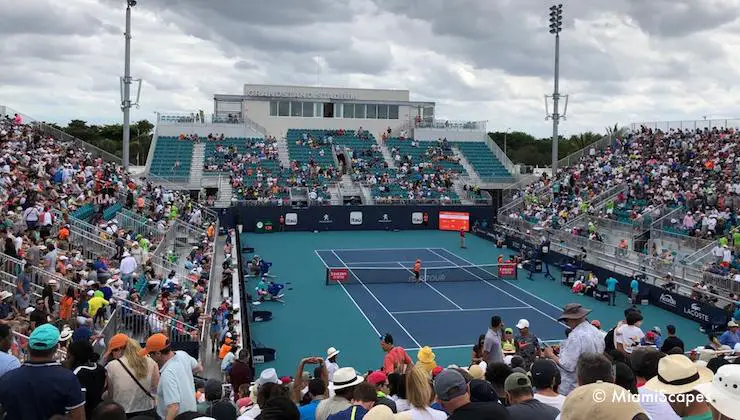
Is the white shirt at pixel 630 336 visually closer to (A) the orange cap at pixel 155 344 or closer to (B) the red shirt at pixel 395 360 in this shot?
(B) the red shirt at pixel 395 360

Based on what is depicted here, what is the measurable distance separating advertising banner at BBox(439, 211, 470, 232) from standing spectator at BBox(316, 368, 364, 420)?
41179 mm

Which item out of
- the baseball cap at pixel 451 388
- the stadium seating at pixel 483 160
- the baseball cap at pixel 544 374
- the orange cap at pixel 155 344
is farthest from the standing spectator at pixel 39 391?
the stadium seating at pixel 483 160

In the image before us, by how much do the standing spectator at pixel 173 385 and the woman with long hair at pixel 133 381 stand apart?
0.11 m

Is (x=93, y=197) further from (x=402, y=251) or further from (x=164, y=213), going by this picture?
(x=402, y=251)

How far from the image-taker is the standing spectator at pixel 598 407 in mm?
3799

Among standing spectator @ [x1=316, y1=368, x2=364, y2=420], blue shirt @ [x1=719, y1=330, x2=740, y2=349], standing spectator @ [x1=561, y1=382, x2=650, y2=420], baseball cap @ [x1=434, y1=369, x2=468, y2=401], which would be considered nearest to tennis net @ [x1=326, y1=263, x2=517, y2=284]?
blue shirt @ [x1=719, y1=330, x2=740, y2=349]

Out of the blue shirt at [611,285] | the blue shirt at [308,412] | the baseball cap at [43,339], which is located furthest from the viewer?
the blue shirt at [611,285]

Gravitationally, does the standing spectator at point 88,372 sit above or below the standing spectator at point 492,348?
above

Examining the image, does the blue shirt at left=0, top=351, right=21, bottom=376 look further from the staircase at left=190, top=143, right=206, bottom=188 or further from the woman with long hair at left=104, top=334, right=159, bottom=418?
the staircase at left=190, top=143, right=206, bottom=188

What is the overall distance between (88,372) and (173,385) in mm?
808

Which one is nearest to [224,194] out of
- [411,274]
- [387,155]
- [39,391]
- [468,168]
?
[387,155]

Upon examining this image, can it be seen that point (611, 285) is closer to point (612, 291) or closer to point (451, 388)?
point (612, 291)

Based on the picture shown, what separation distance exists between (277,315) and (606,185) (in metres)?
26.9

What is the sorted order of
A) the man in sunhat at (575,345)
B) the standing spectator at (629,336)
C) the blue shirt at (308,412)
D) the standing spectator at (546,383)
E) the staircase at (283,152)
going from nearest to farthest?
1. the standing spectator at (546,383)
2. the blue shirt at (308,412)
3. the man in sunhat at (575,345)
4. the standing spectator at (629,336)
5. the staircase at (283,152)
